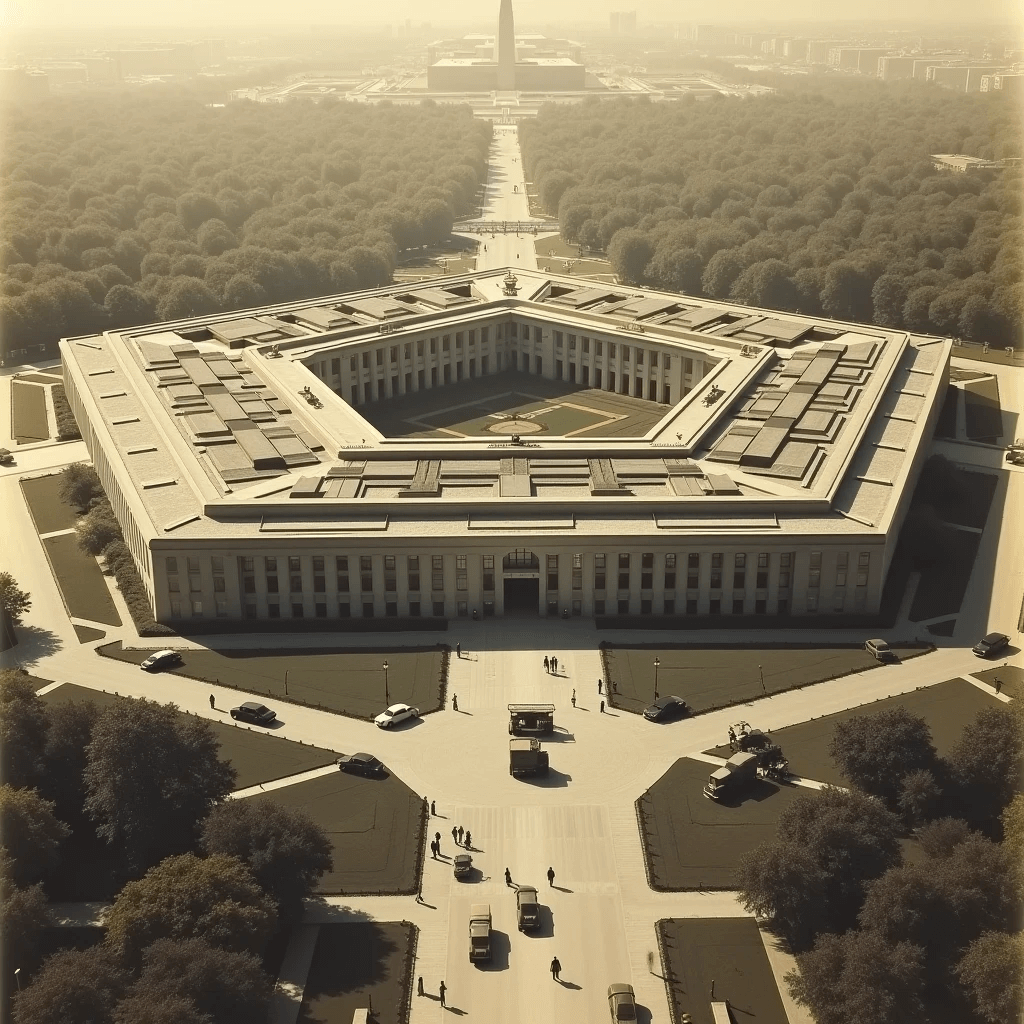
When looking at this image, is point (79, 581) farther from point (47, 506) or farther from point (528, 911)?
point (528, 911)

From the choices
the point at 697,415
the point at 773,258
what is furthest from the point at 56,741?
the point at 773,258

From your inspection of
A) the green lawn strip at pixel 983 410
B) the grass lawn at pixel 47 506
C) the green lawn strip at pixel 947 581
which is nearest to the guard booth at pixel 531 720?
the green lawn strip at pixel 947 581

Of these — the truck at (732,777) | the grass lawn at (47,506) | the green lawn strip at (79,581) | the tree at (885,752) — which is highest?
the tree at (885,752)

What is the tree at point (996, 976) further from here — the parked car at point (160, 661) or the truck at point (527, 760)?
the parked car at point (160, 661)

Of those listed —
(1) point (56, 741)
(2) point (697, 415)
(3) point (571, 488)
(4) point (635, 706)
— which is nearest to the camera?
(1) point (56, 741)

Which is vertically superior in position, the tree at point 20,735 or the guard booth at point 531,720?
the tree at point 20,735

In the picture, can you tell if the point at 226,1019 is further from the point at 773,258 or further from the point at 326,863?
the point at 773,258

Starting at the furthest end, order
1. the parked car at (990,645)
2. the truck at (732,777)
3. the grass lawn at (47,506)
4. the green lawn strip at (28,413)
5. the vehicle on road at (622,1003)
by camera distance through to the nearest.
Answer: the green lawn strip at (28,413), the grass lawn at (47,506), the parked car at (990,645), the truck at (732,777), the vehicle on road at (622,1003)
